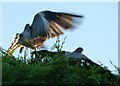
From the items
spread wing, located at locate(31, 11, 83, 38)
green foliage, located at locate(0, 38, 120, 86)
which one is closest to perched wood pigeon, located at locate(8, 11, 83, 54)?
spread wing, located at locate(31, 11, 83, 38)

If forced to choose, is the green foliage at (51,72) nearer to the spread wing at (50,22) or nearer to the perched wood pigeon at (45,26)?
the perched wood pigeon at (45,26)

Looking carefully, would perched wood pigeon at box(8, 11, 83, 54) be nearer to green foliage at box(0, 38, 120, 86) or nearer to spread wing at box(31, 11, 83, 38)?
spread wing at box(31, 11, 83, 38)

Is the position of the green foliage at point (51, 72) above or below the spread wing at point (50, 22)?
below

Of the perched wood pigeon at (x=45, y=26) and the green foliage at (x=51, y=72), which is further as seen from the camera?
the perched wood pigeon at (x=45, y=26)

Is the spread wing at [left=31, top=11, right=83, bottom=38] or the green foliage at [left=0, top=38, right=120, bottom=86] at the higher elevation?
the spread wing at [left=31, top=11, right=83, bottom=38]

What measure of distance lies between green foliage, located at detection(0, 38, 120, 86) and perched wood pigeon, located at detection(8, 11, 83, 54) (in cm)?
59

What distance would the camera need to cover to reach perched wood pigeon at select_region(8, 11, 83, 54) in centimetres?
258

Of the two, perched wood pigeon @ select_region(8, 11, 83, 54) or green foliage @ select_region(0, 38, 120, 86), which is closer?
green foliage @ select_region(0, 38, 120, 86)

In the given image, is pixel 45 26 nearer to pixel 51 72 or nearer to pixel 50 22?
pixel 50 22

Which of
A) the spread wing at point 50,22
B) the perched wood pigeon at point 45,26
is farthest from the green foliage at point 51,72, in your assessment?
the spread wing at point 50,22

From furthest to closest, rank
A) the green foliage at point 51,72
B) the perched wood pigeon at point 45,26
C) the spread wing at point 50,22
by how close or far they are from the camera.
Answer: the spread wing at point 50,22 → the perched wood pigeon at point 45,26 → the green foliage at point 51,72

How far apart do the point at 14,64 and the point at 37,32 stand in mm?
938

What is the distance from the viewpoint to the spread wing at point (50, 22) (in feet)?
8.89

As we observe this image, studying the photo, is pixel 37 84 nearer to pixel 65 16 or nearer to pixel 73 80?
pixel 73 80
